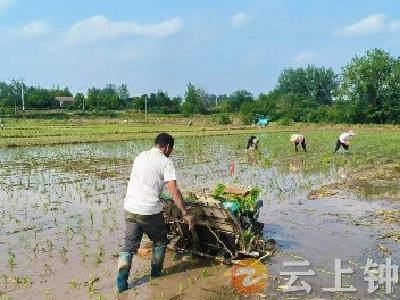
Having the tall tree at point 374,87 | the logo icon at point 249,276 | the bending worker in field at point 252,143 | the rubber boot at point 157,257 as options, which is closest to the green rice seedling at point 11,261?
the rubber boot at point 157,257

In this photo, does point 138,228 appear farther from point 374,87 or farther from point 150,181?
point 374,87

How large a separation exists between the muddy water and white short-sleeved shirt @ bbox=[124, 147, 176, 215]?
869 mm

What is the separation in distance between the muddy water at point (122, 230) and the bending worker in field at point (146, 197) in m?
0.39

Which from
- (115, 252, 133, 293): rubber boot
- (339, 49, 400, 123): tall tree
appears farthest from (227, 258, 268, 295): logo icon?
(339, 49, 400, 123): tall tree

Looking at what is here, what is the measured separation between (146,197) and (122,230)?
249 centimetres

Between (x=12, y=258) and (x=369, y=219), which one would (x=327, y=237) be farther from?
(x=12, y=258)

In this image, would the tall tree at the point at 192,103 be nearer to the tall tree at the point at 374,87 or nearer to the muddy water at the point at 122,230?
the tall tree at the point at 374,87

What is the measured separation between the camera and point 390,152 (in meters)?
19.4

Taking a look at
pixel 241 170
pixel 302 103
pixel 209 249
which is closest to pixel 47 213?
pixel 209 249

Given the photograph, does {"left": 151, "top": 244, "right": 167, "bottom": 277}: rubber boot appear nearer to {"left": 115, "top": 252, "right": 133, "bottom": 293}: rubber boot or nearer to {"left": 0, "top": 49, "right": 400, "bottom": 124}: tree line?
{"left": 115, "top": 252, "right": 133, "bottom": 293}: rubber boot

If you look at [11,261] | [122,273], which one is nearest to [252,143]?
[11,261]

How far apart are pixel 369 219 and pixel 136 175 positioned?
471cm

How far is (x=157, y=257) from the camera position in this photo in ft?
16.9

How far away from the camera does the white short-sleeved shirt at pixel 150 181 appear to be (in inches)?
192
